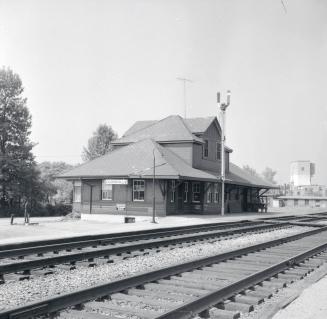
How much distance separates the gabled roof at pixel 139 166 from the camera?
94.9 ft

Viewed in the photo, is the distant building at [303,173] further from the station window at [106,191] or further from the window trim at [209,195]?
the station window at [106,191]

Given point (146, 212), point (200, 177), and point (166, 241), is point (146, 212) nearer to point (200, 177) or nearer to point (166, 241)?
point (200, 177)

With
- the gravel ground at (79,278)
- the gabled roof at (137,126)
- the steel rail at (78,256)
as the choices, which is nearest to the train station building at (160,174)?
the gabled roof at (137,126)

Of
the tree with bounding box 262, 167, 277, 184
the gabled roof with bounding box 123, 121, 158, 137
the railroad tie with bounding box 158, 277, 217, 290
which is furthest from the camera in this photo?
the tree with bounding box 262, 167, 277, 184

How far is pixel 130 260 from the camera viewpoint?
1030cm

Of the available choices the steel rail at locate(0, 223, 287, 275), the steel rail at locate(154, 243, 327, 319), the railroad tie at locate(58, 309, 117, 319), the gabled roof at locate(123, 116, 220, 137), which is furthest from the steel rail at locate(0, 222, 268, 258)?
the gabled roof at locate(123, 116, 220, 137)

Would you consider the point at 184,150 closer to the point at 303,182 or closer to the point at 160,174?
the point at 160,174

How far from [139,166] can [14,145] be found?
61.8 feet

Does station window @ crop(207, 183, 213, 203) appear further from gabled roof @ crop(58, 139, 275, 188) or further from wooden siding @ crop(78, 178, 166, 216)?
wooden siding @ crop(78, 178, 166, 216)

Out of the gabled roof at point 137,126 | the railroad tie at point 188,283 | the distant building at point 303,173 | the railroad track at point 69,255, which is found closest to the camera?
the railroad tie at point 188,283

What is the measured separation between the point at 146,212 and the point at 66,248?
18069mm

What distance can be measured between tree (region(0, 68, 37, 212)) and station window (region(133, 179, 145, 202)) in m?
16.5

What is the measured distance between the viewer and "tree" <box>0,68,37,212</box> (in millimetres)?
42344

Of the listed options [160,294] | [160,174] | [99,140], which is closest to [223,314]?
[160,294]
